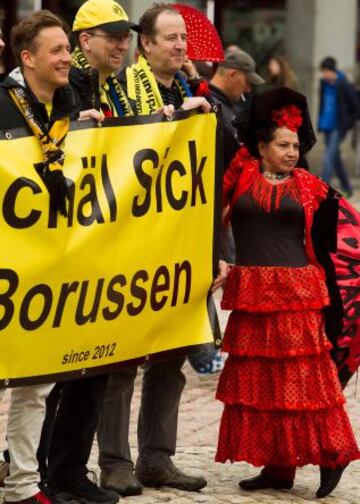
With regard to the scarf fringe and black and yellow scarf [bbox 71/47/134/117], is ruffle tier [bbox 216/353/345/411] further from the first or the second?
black and yellow scarf [bbox 71/47/134/117]

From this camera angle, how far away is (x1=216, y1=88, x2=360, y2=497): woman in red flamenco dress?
6730mm

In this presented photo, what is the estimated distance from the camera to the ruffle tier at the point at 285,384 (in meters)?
6.71

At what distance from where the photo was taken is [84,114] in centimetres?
630

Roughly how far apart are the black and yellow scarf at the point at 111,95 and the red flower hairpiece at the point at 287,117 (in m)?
0.65

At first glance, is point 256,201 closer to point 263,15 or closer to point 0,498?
point 0,498

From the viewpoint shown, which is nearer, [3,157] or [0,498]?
[3,157]

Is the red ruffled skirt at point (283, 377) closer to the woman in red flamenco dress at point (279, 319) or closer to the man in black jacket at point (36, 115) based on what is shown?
the woman in red flamenco dress at point (279, 319)

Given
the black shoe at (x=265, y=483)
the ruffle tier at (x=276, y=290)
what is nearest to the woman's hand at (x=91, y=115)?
the ruffle tier at (x=276, y=290)

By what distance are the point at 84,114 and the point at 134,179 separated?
0.36 metres

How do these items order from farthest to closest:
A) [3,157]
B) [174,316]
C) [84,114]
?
[174,316] → [84,114] → [3,157]

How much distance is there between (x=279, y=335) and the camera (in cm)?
673

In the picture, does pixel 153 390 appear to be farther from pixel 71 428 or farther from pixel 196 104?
pixel 196 104

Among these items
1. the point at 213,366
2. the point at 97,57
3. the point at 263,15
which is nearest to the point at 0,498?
the point at 97,57

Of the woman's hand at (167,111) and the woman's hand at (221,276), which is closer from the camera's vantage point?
the woman's hand at (167,111)
